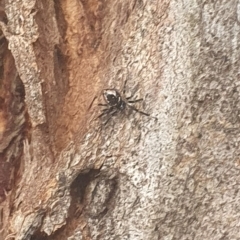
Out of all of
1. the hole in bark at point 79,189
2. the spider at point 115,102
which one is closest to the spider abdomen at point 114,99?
the spider at point 115,102

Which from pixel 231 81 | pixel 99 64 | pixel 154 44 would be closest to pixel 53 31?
pixel 99 64

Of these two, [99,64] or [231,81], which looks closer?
[231,81]

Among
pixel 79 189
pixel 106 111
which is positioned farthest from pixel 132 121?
pixel 79 189

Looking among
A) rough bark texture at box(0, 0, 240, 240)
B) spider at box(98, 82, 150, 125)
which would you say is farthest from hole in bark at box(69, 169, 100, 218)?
spider at box(98, 82, 150, 125)

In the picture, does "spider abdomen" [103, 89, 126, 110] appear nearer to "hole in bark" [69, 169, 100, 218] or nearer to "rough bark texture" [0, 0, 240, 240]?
"rough bark texture" [0, 0, 240, 240]

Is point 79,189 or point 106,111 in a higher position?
point 106,111

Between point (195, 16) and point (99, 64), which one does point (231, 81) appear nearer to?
point (195, 16)

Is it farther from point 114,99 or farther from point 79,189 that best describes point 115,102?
point 79,189

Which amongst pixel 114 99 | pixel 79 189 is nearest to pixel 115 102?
pixel 114 99
